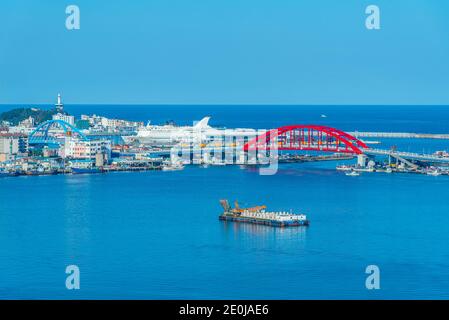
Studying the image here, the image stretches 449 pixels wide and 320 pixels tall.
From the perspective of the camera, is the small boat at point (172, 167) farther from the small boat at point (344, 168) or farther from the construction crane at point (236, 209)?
the construction crane at point (236, 209)

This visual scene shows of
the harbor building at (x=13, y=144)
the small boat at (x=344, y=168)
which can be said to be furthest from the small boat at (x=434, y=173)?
the harbor building at (x=13, y=144)

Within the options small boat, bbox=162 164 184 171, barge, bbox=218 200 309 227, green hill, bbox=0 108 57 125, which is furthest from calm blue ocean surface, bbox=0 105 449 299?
green hill, bbox=0 108 57 125

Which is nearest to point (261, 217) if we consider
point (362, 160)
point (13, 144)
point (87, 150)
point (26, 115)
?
point (362, 160)

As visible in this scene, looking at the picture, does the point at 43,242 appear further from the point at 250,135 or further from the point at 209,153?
the point at 250,135

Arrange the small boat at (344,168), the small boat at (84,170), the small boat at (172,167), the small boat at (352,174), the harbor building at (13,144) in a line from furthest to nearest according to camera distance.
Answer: the harbor building at (13,144)
the small boat at (172,167)
the small boat at (344,168)
the small boat at (84,170)
the small boat at (352,174)

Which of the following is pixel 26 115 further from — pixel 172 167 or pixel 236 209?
pixel 236 209

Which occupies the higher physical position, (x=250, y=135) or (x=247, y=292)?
(x=250, y=135)
